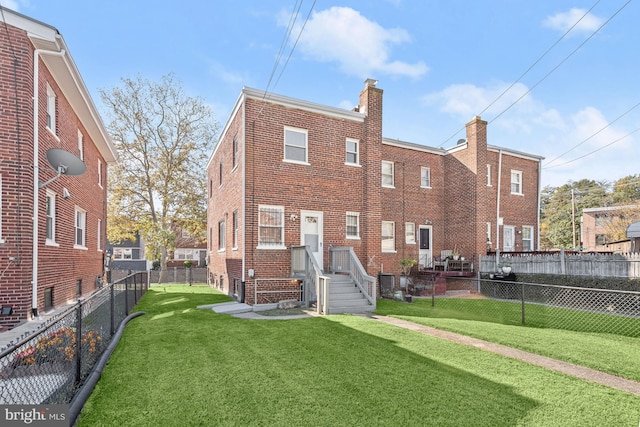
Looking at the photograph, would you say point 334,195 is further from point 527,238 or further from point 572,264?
point 527,238

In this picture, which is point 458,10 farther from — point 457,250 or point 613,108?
point 457,250

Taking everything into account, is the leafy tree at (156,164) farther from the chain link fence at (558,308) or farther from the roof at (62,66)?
the chain link fence at (558,308)

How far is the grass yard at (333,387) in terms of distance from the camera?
3.65 meters

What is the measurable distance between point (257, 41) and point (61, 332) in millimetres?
8716

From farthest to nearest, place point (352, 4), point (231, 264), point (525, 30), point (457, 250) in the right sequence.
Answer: point (457, 250) → point (231, 264) → point (525, 30) → point (352, 4)

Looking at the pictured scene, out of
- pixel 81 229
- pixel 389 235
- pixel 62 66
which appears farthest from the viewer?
pixel 389 235

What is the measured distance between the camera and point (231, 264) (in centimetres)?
1359

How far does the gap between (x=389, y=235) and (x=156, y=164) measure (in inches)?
745

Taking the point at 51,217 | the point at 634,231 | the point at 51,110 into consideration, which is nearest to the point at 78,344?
the point at 51,217

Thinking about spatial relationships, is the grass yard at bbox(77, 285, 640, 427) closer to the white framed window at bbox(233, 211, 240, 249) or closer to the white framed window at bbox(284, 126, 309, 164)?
the white framed window at bbox(233, 211, 240, 249)

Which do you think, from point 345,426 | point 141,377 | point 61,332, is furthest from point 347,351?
point 61,332

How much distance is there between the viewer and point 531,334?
7426mm

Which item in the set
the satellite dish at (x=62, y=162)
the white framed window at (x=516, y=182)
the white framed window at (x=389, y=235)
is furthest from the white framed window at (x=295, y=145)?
the white framed window at (x=516, y=182)

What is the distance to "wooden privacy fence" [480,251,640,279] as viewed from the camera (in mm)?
11711
